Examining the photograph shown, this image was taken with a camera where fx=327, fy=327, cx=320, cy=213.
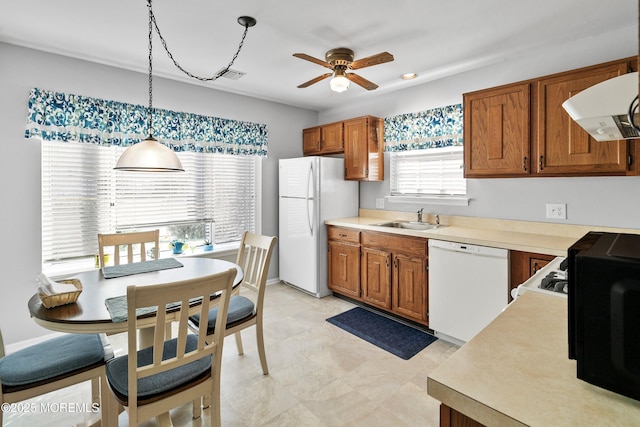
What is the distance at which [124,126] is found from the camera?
327cm

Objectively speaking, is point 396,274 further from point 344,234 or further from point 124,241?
point 124,241

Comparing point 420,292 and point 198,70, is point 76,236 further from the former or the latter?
point 420,292

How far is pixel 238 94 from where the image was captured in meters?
4.21

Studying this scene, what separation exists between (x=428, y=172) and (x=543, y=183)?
1177 mm

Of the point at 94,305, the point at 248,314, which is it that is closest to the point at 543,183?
the point at 248,314

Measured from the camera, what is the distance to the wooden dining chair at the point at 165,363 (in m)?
1.40

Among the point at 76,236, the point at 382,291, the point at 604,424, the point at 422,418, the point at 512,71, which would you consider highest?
the point at 512,71

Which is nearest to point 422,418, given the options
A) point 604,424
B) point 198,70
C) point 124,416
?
point 604,424

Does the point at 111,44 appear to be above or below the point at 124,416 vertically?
above

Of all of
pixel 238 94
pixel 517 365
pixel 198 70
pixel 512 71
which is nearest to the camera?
pixel 517 365

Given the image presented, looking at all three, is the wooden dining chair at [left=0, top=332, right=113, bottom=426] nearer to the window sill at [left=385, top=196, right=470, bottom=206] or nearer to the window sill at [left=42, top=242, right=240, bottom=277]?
the window sill at [left=42, top=242, right=240, bottom=277]

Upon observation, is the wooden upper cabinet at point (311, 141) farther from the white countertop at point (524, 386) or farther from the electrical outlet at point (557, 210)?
→ the white countertop at point (524, 386)

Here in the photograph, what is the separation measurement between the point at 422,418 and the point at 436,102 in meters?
3.05

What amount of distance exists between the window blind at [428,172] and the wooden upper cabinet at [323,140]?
0.75 meters
